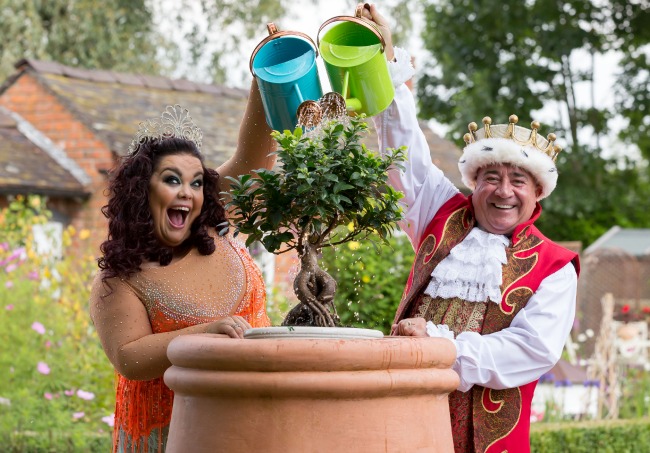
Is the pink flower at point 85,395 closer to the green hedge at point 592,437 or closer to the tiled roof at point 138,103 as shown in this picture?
the green hedge at point 592,437

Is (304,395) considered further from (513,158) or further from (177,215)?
(513,158)

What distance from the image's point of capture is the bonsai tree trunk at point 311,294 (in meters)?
2.55

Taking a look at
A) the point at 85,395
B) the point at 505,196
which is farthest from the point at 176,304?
the point at 85,395

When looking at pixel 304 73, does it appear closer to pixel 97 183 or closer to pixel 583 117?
pixel 97 183

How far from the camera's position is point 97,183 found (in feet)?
41.0

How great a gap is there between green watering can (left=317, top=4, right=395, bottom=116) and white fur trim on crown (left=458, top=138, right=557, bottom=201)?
419 mm

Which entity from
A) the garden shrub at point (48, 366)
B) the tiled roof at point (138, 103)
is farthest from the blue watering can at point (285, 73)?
the tiled roof at point (138, 103)

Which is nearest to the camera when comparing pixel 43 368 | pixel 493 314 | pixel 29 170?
pixel 493 314

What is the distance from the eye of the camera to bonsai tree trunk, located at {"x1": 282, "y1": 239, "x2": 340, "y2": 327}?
2.55 m

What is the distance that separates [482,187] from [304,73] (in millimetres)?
735

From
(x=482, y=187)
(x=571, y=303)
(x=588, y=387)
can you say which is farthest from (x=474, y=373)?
Answer: (x=588, y=387)

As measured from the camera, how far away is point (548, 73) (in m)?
20.9

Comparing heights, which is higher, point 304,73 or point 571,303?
point 304,73

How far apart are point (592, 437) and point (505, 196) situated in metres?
3.61
